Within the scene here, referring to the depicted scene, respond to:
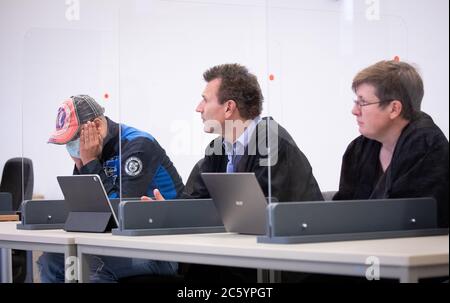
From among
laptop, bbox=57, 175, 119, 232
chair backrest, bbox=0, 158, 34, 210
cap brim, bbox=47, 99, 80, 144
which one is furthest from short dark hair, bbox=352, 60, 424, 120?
chair backrest, bbox=0, 158, 34, 210

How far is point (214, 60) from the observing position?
301cm

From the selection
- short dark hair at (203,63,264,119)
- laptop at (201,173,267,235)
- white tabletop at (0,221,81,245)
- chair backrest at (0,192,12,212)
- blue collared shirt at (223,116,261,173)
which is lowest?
chair backrest at (0,192,12,212)

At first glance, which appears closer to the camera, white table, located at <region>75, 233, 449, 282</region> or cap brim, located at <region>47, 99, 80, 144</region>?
white table, located at <region>75, 233, 449, 282</region>

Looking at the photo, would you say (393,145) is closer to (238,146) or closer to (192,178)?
(238,146)

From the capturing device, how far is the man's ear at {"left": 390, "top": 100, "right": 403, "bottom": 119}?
2400 mm

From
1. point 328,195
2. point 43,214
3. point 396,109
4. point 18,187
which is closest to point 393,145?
point 396,109

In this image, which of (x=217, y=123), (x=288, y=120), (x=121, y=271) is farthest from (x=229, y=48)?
(x=121, y=271)

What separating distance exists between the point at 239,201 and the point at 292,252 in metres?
0.57

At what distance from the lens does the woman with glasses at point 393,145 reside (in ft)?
7.59

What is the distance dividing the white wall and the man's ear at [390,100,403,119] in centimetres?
8

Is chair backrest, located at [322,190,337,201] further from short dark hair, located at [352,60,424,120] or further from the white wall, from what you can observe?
short dark hair, located at [352,60,424,120]

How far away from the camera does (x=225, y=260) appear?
2.09 m

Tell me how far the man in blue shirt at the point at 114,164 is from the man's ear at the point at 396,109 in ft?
2.99

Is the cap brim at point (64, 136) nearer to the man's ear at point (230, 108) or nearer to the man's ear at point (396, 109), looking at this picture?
the man's ear at point (230, 108)
